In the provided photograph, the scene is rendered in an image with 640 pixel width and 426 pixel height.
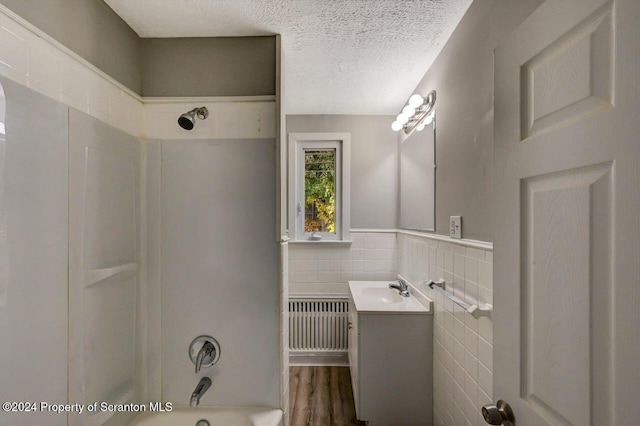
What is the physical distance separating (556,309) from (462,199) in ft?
2.92

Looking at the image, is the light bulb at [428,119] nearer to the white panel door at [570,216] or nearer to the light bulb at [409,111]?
the light bulb at [409,111]

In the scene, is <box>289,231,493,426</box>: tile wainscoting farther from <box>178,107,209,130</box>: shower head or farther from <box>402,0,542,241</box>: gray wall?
<box>178,107,209,130</box>: shower head

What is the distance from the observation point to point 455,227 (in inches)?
57.1

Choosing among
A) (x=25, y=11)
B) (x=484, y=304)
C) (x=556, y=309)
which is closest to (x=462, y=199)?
(x=484, y=304)

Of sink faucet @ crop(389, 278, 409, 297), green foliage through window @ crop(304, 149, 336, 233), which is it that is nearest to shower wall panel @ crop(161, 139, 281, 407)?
sink faucet @ crop(389, 278, 409, 297)

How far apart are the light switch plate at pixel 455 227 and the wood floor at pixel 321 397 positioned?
1482 mm

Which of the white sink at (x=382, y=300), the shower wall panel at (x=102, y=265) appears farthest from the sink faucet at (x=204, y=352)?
the white sink at (x=382, y=300)

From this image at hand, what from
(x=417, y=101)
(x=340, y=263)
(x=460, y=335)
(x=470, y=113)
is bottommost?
(x=460, y=335)

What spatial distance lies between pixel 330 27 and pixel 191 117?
831mm

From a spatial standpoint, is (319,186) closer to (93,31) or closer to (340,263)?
(340,263)

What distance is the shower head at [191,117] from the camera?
136cm

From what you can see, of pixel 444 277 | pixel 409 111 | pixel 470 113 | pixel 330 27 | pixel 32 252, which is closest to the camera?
pixel 32 252

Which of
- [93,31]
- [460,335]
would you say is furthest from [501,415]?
[93,31]

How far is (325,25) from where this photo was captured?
1.41 m
